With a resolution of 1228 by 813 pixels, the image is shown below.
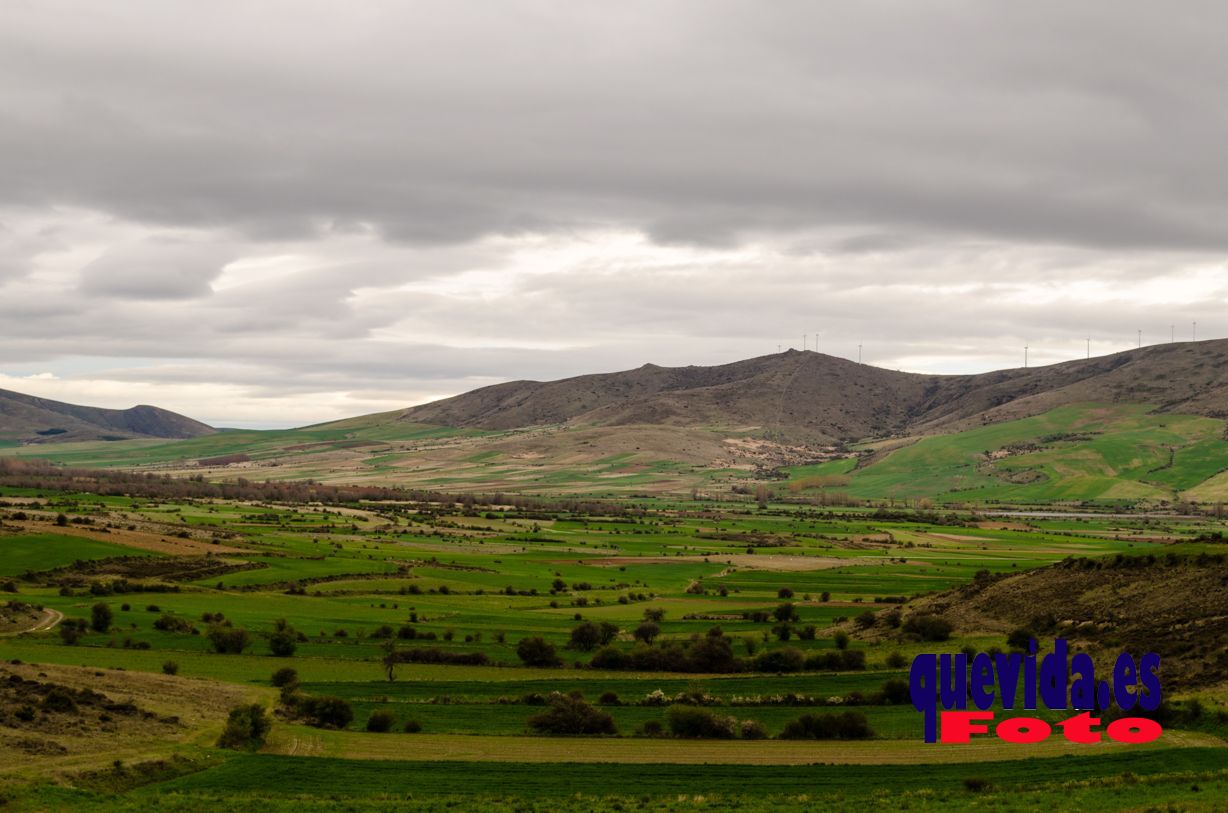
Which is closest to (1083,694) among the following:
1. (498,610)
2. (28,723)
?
(28,723)

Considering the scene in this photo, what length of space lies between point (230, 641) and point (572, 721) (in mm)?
34224

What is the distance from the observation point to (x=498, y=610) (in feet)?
378

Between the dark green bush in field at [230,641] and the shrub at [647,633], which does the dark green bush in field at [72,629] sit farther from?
the shrub at [647,633]

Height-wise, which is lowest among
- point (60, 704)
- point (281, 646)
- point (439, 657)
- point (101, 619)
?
point (439, 657)

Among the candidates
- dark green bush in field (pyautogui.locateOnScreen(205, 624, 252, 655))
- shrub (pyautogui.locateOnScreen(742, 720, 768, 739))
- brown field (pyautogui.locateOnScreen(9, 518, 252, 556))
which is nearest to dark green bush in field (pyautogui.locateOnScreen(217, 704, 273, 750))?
shrub (pyautogui.locateOnScreen(742, 720, 768, 739))

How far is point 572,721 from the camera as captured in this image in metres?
64.3

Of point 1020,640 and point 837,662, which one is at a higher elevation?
point 1020,640

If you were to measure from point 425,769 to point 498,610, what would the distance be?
60.6 metres

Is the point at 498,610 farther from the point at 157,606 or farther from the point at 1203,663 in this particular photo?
the point at 1203,663

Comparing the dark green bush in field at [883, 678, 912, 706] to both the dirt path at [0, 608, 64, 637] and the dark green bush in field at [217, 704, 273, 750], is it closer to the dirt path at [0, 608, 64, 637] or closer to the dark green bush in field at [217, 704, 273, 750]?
the dark green bush in field at [217, 704, 273, 750]

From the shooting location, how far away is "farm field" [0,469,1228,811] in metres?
50.8

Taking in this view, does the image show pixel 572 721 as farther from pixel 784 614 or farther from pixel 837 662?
pixel 784 614

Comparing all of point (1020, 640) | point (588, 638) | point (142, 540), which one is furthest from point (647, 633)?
point (142, 540)

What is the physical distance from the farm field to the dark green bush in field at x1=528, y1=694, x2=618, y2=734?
0.96 feet
